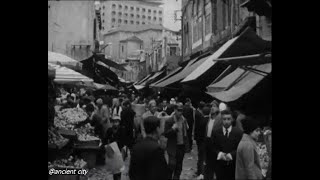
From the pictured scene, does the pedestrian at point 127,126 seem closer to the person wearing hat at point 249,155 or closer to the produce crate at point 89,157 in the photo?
the produce crate at point 89,157

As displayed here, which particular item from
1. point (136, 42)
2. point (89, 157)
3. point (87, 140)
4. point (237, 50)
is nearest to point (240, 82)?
point (237, 50)

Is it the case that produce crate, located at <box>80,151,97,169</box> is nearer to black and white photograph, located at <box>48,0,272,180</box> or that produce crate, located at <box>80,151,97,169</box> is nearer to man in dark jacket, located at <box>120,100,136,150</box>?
black and white photograph, located at <box>48,0,272,180</box>

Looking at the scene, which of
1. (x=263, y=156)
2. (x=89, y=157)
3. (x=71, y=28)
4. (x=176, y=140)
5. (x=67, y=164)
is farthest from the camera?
(x=71, y=28)

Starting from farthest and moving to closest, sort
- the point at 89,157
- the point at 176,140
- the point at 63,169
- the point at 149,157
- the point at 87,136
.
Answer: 1. the point at 87,136
2. the point at 89,157
3. the point at 176,140
4. the point at 63,169
5. the point at 149,157

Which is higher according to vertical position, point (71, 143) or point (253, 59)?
point (253, 59)

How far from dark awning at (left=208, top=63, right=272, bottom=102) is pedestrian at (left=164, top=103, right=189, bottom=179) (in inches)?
26.3

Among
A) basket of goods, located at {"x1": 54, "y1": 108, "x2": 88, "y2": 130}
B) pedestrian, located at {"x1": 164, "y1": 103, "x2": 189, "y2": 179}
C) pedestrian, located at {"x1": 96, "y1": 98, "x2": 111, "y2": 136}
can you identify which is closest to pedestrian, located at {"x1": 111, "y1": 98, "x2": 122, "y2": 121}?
pedestrian, located at {"x1": 96, "y1": 98, "x2": 111, "y2": 136}

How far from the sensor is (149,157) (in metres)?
4.34

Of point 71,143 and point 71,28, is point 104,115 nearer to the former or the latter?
point 71,143

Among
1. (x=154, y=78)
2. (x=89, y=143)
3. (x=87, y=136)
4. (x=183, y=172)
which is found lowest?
(x=183, y=172)

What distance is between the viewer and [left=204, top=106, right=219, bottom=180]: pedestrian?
5703 mm

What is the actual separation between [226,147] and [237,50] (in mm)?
2262

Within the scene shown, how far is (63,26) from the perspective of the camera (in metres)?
8.48
